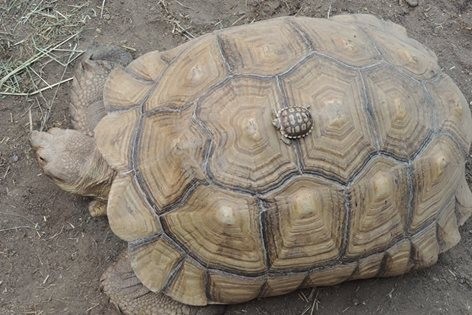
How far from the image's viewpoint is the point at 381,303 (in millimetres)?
4141

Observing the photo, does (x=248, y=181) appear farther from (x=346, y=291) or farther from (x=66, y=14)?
(x=66, y=14)

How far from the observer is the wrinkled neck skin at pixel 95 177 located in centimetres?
381

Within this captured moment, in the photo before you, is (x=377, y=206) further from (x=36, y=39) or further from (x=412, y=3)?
(x=36, y=39)

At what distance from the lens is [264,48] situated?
353 cm

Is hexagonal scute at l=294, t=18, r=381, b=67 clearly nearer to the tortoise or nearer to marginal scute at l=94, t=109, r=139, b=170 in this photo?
the tortoise

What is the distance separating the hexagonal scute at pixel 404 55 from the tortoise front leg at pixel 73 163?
5.55 feet

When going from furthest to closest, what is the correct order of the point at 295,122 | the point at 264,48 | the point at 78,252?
1. the point at 78,252
2. the point at 264,48
3. the point at 295,122

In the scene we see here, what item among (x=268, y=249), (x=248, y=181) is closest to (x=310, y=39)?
(x=248, y=181)

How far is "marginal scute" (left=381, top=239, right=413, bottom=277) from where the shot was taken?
371cm

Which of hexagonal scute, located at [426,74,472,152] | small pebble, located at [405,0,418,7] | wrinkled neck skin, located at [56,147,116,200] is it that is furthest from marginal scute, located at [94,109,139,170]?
small pebble, located at [405,0,418,7]

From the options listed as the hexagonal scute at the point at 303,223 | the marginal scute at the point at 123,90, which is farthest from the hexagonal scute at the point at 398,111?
the marginal scute at the point at 123,90

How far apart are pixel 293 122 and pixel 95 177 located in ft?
4.16

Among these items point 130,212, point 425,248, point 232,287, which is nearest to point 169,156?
point 130,212

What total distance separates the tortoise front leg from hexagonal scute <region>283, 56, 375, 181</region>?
119cm
